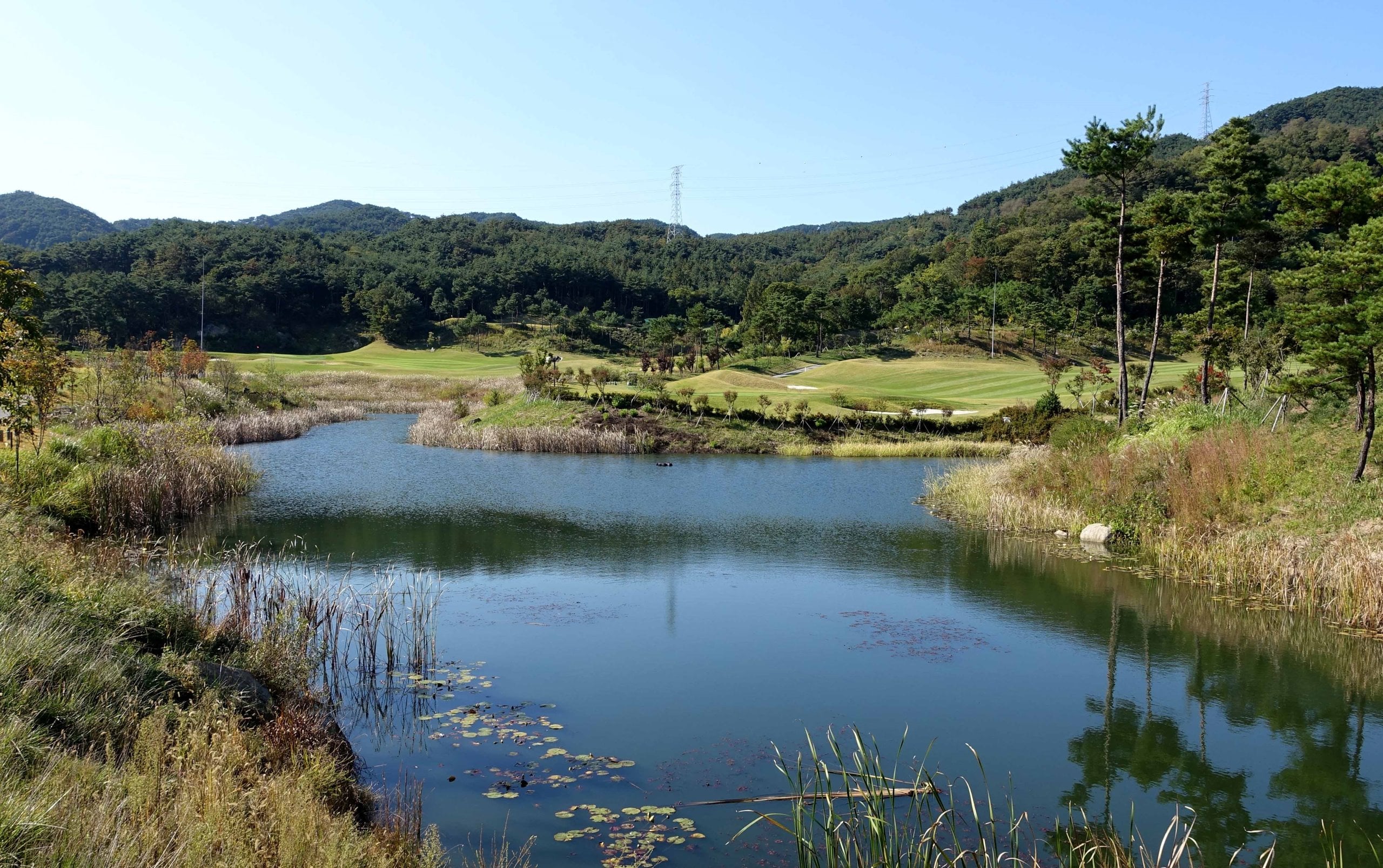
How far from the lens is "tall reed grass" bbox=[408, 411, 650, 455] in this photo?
39344mm

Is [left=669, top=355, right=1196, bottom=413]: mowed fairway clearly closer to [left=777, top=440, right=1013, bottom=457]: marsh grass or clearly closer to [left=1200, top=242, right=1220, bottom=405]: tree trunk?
[left=777, top=440, right=1013, bottom=457]: marsh grass

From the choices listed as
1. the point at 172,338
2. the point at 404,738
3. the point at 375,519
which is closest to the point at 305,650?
the point at 404,738

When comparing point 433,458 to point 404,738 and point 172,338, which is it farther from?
point 172,338

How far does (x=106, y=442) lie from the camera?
2081 cm

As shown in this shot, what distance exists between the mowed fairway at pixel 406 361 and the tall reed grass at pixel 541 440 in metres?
31.3

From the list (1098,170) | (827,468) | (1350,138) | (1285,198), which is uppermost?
(1350,138)

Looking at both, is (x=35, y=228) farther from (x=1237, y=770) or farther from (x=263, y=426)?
(x=1237, y=770)

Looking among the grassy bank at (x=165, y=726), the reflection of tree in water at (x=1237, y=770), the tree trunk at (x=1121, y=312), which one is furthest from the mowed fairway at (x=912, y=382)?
the grassy bank at (x=165, y=726)

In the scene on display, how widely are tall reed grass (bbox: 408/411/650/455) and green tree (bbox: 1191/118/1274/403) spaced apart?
69.6 ft

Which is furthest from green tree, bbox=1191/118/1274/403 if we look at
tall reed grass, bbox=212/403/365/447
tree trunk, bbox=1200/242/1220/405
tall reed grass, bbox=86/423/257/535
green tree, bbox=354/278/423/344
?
green tree, bbox=354/278/423/344

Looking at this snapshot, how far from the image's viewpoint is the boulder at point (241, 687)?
8.84 meters

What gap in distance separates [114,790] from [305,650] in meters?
5.51

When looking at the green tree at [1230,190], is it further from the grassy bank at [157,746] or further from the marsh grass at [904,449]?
the grassy bank at [157,746]

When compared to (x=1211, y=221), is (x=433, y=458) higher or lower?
lower
